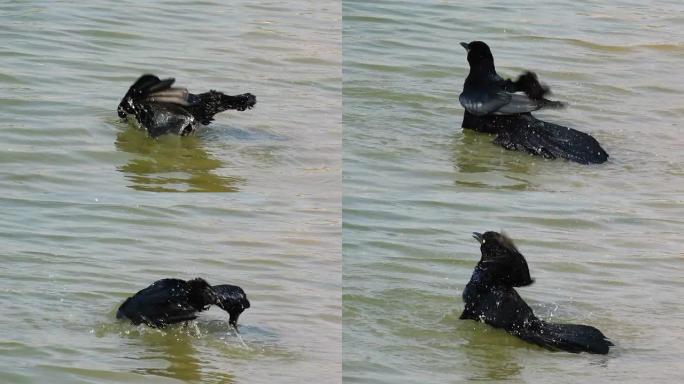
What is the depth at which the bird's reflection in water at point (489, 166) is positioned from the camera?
9.02 meters

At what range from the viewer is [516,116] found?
31.1 ft

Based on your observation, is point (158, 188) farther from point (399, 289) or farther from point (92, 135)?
point (399, 289)

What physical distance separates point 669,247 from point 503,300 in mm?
1920

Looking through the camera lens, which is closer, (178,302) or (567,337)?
(567,337)

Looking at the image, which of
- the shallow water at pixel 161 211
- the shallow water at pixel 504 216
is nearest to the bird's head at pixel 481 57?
the shallow water at pixel 504 216

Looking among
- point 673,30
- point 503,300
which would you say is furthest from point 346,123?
point 673,30

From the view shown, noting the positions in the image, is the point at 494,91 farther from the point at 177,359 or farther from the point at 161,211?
the point at 177,359

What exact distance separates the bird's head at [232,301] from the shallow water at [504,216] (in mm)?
664

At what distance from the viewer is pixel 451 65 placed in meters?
11.2

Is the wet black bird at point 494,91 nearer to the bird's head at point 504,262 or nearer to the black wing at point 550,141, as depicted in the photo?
the black wing at point 550,141

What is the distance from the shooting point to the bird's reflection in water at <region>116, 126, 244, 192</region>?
921cm

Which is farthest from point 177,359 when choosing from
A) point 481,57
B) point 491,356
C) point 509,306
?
point 481,57

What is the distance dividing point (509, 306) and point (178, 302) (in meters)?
2.01

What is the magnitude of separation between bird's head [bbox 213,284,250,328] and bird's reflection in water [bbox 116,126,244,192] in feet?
5.33
